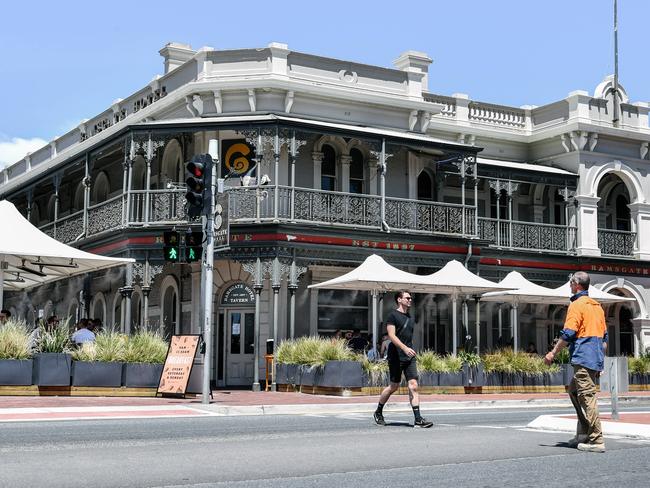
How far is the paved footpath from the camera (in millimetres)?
11789

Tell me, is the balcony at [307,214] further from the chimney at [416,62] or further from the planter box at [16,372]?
the planter box at [16,372]

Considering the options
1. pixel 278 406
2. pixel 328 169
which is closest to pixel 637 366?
pixel 328 169

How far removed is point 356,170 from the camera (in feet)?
94.7

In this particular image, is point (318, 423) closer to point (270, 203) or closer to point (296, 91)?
point (270, 203)

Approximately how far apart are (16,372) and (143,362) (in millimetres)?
2462

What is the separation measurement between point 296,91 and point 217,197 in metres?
10.4

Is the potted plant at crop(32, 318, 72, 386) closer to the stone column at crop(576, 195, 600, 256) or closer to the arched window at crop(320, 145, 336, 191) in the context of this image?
the arched window at crop(320, 145, 336, 191)

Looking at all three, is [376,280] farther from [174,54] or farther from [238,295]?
[174,54]

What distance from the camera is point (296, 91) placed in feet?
87.7

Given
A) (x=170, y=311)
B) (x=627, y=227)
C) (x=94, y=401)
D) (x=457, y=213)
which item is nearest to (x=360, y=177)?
(x=457, y=213)

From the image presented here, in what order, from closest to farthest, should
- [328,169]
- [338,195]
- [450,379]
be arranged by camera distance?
[450,379]
[338,195]
[328,169]

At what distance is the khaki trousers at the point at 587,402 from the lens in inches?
355

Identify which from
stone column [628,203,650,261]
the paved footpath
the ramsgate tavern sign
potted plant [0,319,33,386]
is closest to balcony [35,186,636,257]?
the ramsgate tavern sign

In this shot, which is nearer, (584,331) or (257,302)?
(584,331)
